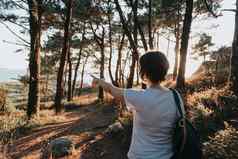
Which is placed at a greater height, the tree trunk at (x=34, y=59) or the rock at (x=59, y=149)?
the tree trunk at (x=34, y=59)

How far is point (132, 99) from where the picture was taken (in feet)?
8.55

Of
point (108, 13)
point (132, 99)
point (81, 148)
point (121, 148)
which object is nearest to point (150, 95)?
point (132, 99)

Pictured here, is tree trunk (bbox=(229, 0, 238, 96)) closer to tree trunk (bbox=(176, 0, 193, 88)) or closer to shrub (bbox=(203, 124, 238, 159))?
shrub (bbox=(203, 124, 238, 159))

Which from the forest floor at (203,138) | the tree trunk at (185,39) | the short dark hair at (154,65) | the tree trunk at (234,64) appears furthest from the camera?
the tree trunk at (185,39)

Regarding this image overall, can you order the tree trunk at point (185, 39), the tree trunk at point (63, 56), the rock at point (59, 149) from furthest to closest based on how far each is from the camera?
1. the tree trunk at point (63, 56)
2. the tree trunk at point (185, 39)
3. the rock at point (59, 149)

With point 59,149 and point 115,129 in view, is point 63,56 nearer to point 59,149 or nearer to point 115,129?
point 115,129


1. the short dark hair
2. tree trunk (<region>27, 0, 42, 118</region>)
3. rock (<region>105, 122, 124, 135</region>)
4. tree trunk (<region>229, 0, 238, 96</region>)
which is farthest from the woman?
tree trunk (<region>27, 0, 42, 118</region>)

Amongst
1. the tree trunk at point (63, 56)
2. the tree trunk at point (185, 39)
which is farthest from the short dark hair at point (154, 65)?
the tree trunk at point (63, 56)

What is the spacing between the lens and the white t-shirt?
2605 mm

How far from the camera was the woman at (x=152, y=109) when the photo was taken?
261cm

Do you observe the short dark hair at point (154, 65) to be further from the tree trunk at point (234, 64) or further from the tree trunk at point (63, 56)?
the tree trunk at point (63, 56)

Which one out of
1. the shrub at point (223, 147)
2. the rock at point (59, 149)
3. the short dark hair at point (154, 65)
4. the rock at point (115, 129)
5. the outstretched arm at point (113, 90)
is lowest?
the rock at point (59, 149)

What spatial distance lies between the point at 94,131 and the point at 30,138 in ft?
6.54

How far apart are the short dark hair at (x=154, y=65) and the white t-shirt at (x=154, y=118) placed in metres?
0.10
